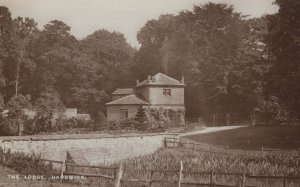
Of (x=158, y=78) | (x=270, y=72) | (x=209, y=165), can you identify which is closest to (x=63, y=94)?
(x=158, y=78)

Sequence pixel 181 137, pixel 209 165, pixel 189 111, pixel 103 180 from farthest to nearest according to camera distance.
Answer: pixel 189 111 < pixel 181 137 < pixel 209 165 < pixel 103 180

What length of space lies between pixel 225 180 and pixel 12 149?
12001 millimetres

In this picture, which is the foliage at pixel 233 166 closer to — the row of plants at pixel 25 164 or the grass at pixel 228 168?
the grass at pixel 228 168

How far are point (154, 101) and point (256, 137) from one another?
18.2 m

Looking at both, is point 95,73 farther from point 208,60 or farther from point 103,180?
point 103,180

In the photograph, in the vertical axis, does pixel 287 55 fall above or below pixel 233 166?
above

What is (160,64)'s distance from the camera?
69.4 metres

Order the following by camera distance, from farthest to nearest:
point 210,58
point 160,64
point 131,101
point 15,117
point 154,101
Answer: point 160,64
point 210,58
point 154,101
point 131,101
point 15,117

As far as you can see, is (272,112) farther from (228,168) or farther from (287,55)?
(228,168)

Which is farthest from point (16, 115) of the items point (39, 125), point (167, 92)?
point (167, 92)

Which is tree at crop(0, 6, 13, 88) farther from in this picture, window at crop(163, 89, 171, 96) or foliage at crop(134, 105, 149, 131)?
window at crop(163, 89, 171, 96)

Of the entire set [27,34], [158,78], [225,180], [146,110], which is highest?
[27,34]

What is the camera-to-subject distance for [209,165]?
25.3 meters

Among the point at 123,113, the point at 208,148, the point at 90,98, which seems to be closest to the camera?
the point at 208,148
